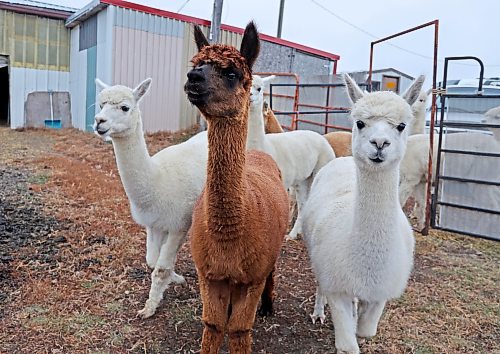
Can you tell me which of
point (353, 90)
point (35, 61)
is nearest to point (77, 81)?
point (35, 61)

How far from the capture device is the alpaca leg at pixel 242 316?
7.69 ft

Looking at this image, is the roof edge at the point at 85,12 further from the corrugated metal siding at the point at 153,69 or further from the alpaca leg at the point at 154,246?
the alpaca leg at the point at 154,246

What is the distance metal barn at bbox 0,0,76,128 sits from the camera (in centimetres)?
1454

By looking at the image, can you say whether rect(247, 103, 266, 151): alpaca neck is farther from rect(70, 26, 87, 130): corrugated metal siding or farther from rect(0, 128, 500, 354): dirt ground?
rect(70, 26, 87, 130): corrugated metal siding

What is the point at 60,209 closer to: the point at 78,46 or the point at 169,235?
the point at 169,235

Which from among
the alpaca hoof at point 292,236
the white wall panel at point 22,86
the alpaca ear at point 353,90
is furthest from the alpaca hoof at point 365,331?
the white wall panel at point 22,86

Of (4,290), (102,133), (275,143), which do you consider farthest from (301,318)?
(275,143)

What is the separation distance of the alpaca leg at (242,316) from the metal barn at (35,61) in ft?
47.4

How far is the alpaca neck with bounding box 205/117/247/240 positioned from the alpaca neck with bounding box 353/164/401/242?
0.68 m

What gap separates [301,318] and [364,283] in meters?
1.10

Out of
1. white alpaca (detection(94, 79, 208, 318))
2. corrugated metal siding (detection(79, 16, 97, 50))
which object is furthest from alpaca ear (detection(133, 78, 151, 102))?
corrugated metal siding (detection(79, 16, 97, 50))

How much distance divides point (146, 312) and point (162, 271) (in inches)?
12.3

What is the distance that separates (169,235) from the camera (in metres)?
3.38

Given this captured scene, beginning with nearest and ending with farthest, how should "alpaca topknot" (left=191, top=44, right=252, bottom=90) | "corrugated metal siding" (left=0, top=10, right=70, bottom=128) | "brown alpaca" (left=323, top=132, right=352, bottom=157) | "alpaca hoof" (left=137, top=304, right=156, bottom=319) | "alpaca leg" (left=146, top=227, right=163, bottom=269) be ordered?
1. "alpaca topknot" (left=191, top=44, right=252, bottom=90)
2. "alpaca hoof" (left=137, top=304, right=156, bottom=319)
3. "alpaca leg" (left=146, top=227, right=163, bottom=269)
4. "brown alpaca" (left=323, top=132, right=352, bottom=157)
5. "corrugated metal siding" (left=0, top=10, right=70, bottom=128)
